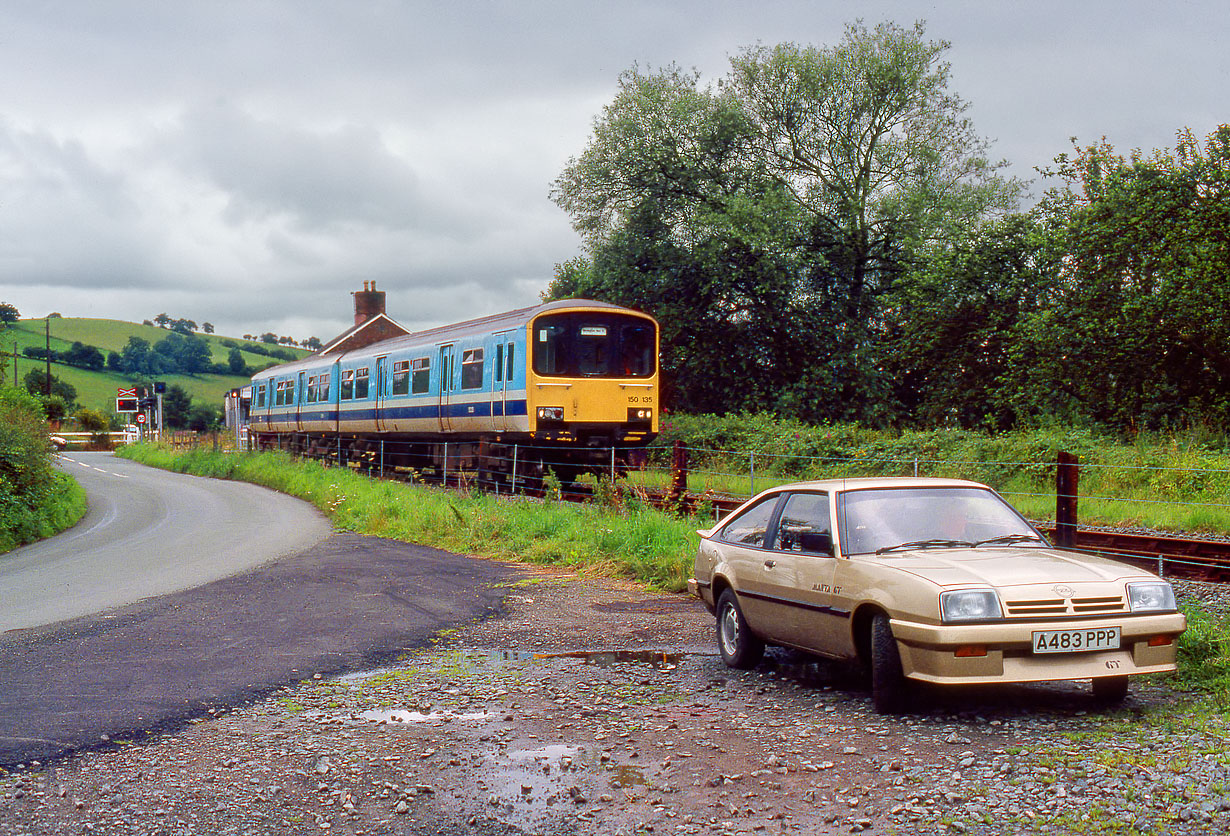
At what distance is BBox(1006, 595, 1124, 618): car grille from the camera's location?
233 inches

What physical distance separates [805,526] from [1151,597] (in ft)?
6.79

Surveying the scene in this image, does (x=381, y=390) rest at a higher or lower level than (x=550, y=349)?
lower

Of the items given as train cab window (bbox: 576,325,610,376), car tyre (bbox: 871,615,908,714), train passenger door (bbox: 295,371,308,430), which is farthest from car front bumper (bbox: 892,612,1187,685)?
train passenger door (bbox: 295,371,308,430)

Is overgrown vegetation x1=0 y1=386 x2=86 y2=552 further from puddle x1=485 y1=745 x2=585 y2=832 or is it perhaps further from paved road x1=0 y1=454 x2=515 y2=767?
puddle x1=485 y1=745 x2=585 y2=832

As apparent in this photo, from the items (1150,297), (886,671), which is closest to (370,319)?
(1150,297)

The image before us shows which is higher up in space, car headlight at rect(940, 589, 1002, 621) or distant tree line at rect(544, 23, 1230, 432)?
distant tree line at rect(544, 23, 1230, 432)

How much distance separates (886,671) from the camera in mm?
6199

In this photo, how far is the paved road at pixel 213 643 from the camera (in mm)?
6453

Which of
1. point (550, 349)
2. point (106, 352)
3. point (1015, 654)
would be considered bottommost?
point (1015, 654)

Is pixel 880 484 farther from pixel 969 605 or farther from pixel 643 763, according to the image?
pixel 643 763

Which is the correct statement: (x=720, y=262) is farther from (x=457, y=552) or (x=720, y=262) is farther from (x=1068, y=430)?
(x=457, y=552)

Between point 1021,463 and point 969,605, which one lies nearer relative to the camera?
point 969,605

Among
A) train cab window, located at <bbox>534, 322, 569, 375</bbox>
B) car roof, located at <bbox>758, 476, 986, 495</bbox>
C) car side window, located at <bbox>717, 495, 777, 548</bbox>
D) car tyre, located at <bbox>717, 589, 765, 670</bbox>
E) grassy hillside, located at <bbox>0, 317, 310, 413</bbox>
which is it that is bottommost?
car tyre, located at <bbox>717, 589, 765, 670</bbox>

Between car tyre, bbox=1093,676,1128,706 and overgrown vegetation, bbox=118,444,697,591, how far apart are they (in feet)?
18.1
